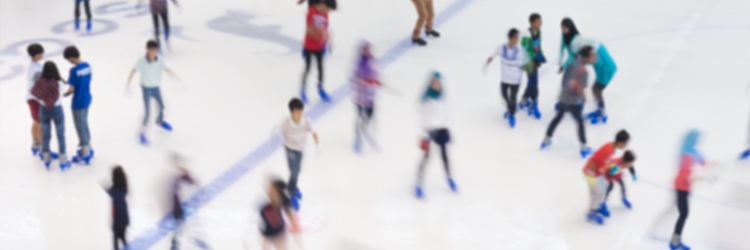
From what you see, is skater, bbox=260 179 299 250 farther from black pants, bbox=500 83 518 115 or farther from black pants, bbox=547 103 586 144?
black pants, bbox=500 83 518 115

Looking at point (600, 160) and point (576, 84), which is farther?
point (576, 84)

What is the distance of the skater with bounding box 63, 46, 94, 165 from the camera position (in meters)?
6.66

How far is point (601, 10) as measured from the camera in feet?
38.7

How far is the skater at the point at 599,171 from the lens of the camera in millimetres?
5953

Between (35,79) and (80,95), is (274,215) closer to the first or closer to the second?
(80,95)

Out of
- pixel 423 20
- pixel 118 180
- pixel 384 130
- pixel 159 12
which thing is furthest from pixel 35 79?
pixel 423 20

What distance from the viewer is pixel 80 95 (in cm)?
679

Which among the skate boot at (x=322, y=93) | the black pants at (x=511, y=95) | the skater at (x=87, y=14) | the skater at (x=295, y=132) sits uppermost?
the skater at (x=295, y=132)

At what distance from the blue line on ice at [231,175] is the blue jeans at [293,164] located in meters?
0.47

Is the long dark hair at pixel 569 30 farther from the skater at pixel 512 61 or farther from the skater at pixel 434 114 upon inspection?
the skater at pixel 434 114

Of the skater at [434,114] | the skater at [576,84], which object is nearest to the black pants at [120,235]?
the skater at [434,114]

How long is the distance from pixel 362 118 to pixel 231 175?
1.43 m

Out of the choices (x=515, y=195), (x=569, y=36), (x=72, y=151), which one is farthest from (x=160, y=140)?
(x=569, y=36)

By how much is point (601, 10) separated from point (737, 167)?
4940 mm
